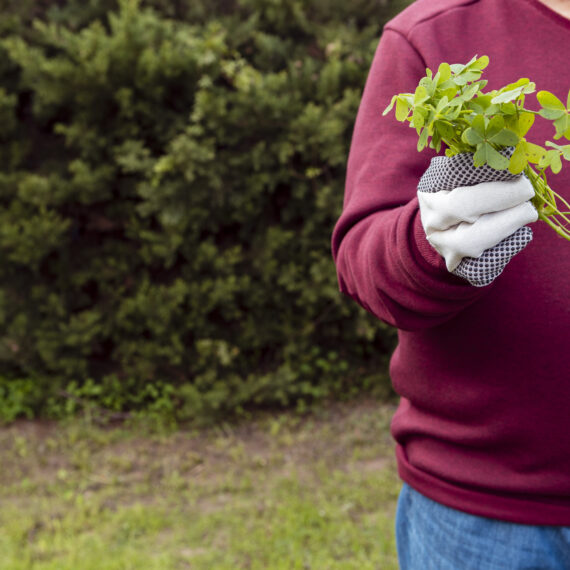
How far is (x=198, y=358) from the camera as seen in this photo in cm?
477

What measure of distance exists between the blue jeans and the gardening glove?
589mm

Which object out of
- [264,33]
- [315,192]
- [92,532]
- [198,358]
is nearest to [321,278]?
[315,192]

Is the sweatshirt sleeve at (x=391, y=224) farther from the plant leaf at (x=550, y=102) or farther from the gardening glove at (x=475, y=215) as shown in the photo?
the plant leaf at (x=550, y=102)

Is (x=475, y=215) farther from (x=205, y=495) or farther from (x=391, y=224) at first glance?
(x=205, y=495)

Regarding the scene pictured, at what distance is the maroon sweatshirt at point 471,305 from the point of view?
1218mm

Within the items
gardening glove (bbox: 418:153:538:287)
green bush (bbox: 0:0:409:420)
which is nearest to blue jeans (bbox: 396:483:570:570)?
gardening glove (bbox: 418:153:538:287)

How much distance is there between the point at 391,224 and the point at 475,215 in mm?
243

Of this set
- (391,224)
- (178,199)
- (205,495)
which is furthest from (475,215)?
(178,199)

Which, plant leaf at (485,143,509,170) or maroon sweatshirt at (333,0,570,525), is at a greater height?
plant leaf at (485,143,509,170)

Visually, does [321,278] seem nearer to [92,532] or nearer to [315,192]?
[315,192]

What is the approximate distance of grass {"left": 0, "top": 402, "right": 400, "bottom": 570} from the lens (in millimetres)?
3295

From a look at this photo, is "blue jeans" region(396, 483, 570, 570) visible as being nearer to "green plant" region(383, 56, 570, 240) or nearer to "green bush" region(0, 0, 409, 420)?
"green plant" region(383, 56, 570, 240)

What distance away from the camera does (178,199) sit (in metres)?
4.43

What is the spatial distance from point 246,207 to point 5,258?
1.67 meters
